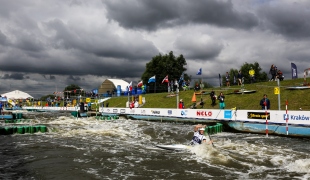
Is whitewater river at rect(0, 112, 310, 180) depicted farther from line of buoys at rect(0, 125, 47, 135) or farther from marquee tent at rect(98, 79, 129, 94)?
marquee tent at rect(98, 79, 129, 94)

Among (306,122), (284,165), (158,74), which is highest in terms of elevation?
(158,74)

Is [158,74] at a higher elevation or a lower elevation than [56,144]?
higher

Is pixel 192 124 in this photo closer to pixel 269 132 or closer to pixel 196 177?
pixel 269 132

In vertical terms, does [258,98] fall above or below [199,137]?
above

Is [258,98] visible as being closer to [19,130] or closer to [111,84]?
[19,130]

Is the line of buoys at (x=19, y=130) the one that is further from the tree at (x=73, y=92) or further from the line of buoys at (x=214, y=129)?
the tree at (x=73, y=92)

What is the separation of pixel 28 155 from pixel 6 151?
1812mm

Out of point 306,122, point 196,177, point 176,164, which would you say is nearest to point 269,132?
point 306,122

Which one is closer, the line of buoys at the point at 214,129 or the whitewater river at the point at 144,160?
the whitewater river at the point at 144,160

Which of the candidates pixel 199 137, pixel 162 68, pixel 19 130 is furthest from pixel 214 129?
pixel 162 68

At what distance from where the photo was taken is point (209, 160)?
12.5m

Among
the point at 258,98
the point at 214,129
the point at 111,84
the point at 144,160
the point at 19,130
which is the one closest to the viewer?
the point at 144,160

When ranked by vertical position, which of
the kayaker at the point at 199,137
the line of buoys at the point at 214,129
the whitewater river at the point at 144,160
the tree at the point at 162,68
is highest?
the tree at the point at 162,68

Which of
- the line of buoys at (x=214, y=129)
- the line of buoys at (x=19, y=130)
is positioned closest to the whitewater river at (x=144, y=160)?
the line of buoys at (x=19, y=130)
